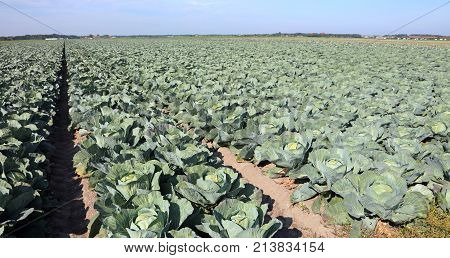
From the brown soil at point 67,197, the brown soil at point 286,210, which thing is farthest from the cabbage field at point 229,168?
the brown soil at point 67,197

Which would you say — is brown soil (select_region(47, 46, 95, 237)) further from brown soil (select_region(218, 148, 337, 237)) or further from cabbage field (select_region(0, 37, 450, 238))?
brown soil (select_region(218, 148, 337, 237))

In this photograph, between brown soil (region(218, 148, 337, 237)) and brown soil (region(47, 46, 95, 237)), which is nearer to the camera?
brown soil (region(218, 148, 337, 237))

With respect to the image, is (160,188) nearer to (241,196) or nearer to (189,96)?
(241,196)

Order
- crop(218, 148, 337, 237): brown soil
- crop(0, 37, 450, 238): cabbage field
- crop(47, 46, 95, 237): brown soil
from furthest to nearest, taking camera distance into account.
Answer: crop(47, 46, 95, 237): brown soil, crop(218, 148, 337, 237): brown soil, crop(0, 37, 450, 238): cabbage field

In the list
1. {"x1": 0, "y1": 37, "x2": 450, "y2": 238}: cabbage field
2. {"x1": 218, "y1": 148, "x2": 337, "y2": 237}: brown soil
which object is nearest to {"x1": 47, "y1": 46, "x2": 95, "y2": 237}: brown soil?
{"x1": 0, "y1": 37, "x2": 450, "y2": 238}: cabbage field

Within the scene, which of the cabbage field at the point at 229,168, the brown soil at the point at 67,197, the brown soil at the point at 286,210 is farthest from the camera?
the brown soil at the point at 67,197

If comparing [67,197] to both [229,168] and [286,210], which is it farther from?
[286,210]

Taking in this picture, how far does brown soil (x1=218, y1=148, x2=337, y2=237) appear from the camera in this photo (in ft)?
14.6

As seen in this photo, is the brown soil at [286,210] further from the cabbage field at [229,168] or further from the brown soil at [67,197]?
the brown soil at [67,197]

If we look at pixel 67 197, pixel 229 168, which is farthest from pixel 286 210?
pixel 67 197

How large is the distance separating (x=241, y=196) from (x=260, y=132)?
257cm

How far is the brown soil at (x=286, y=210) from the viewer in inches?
176

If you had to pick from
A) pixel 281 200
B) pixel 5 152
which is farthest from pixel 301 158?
pixel 5 152

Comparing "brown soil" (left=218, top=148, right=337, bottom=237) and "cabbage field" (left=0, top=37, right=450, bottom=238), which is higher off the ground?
"cabbage field" (left=0, top=37, right=450, bottom=238)
